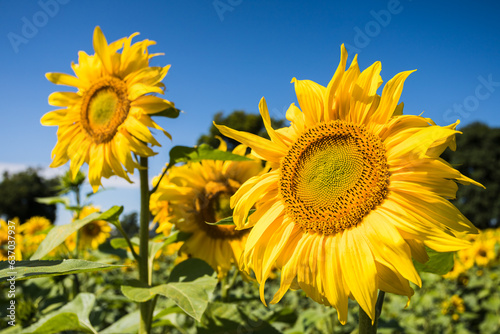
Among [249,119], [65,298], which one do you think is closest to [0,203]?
[249,119]

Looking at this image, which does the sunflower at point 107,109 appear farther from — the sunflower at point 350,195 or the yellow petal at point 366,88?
the yellow petal at point 366,88

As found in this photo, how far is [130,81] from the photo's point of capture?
201 cm

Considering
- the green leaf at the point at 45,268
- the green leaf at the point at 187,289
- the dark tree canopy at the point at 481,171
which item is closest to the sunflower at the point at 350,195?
the green leaf at the point at 187,289

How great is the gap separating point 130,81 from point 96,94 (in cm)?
26

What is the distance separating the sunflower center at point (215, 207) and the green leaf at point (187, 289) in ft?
1.54

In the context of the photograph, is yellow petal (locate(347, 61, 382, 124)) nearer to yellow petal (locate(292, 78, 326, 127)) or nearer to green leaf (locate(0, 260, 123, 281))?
yellow petal (locate(292, 78, 326, 127))

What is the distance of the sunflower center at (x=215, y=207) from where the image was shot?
2.35 meters

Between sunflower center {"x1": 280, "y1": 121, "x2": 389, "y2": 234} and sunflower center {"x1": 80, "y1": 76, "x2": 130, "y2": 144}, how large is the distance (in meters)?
1.05

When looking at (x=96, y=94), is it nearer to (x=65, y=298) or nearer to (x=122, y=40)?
(x=122, y=40)

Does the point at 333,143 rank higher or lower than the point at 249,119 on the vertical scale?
lower

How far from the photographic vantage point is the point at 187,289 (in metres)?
1.63

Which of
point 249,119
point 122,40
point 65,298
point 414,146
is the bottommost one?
point 65,298

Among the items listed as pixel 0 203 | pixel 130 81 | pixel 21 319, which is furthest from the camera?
pixel 0 203

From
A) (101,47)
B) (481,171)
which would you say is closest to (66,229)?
(101,47)
